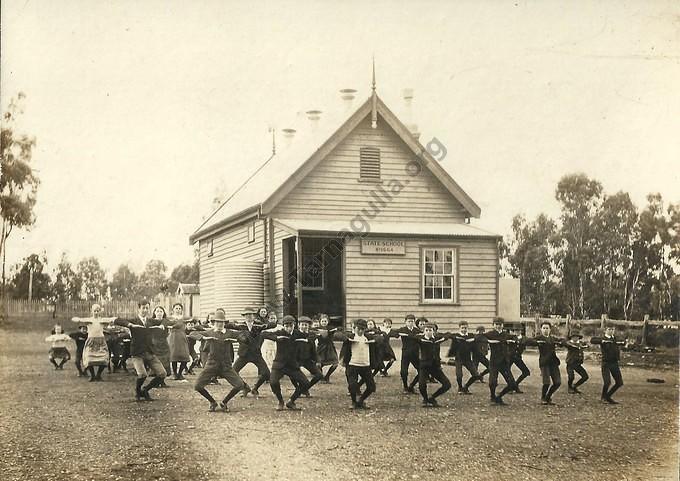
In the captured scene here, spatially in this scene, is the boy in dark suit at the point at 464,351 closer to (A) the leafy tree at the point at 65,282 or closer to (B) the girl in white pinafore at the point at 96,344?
(B) the girl in white pinafore at the point at 96,344

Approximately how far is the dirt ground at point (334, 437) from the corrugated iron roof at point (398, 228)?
349 centimetres

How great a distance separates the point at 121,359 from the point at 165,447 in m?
8.30

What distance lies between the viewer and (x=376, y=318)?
14.5 m

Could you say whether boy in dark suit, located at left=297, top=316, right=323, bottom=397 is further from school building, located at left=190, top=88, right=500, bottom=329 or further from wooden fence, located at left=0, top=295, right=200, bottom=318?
wooden fence, located at left=0, top=295, right=200, bottom=318

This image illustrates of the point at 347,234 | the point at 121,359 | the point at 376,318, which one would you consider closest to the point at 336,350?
the point at 376,318

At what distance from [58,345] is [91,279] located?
255cm

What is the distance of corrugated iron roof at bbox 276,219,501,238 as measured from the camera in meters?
14.7

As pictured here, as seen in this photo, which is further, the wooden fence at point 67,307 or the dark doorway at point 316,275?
the dark doorway at point 316,275

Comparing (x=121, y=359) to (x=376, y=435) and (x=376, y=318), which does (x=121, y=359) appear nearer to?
(x=376, y=318)

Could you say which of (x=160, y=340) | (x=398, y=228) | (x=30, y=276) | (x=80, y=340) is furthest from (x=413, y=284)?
(x=80, y=340)

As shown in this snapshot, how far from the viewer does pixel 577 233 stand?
17.5 m

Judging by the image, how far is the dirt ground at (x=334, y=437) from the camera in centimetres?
830

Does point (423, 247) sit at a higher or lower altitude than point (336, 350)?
higher

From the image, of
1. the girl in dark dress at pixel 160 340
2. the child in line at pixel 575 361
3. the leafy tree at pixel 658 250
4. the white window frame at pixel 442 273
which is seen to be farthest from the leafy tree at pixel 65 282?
the leafy tree at pixel 658 250
